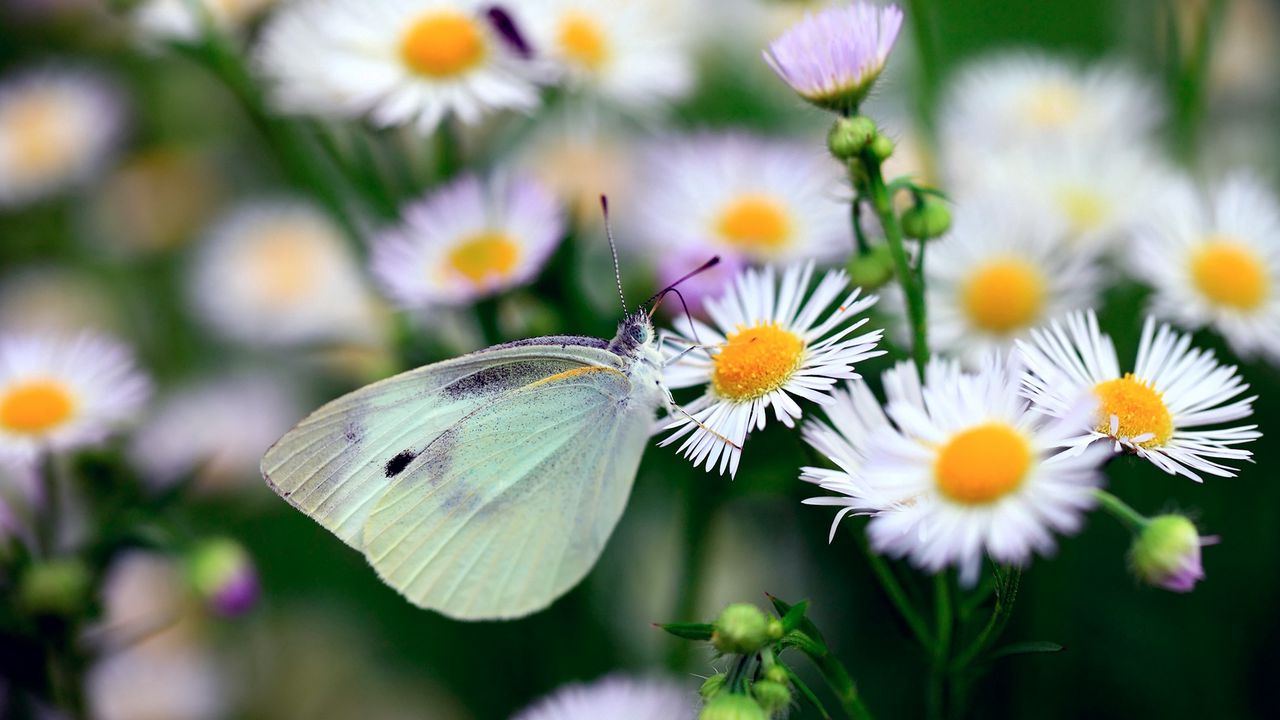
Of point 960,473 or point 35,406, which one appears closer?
point 960,473

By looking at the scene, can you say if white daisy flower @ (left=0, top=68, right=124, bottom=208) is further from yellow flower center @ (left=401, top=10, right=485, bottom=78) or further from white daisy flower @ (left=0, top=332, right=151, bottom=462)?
yellow flower center @ (left=401, top=10, right=485, bottom=78)

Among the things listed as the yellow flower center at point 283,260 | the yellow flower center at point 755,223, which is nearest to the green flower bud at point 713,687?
the yellow flower center at point 755,223

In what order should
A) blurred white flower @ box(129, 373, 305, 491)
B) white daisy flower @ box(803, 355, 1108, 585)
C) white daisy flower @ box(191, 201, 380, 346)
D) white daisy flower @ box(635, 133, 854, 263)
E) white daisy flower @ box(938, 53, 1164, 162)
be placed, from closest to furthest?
1. white daisy flower @ box(803, 355, 1108, 585)
2. white daisy flower @ box(635, 133, 854, 263)
3. white daisy flower @ box(938, 53, 1164, 162)
4. blurred white flower @ box(129, 373, 305, 491)
5. white daisy flower @ box(191, 201, 380, 346)

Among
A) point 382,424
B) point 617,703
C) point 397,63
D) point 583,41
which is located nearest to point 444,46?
point 397,63

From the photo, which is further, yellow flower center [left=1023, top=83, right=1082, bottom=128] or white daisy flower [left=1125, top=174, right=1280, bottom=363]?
yellow flower center [left=1023, top=83, right=1082, bottom=128]

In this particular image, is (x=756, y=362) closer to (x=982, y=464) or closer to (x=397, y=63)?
(x=982, y=464)

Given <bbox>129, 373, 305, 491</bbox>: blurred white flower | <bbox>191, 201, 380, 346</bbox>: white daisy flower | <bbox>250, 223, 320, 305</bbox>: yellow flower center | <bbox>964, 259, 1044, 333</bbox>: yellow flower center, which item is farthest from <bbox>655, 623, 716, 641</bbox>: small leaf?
<bbox>250, 223, 320, 305</bbox>: yellow flower center

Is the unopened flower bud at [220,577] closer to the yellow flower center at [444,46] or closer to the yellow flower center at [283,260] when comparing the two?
the yellow flower center at [444,46]
